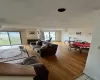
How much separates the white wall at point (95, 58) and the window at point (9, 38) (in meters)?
8.50

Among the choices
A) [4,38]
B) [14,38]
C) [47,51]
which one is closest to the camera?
[47,51]

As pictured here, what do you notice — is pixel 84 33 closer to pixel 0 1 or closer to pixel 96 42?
pixel 96 42

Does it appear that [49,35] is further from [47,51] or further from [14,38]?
[47,51]

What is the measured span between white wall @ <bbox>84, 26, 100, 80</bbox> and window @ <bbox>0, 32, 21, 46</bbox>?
27.9ft

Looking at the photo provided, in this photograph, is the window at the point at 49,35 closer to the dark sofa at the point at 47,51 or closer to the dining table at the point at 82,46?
the dining table at the point at 82,46

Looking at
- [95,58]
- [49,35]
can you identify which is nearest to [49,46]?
[95,58]

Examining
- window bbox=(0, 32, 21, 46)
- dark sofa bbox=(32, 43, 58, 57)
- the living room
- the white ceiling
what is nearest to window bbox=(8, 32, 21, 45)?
window bbox=(0, 32, 21, 46)

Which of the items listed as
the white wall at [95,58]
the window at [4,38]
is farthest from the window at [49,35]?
the white wall at [95,58]

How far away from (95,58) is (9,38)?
888 centimetres

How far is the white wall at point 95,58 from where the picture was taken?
2.11m

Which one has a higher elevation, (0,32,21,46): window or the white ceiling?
the white ceiling

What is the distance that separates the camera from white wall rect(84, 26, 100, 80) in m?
2.11

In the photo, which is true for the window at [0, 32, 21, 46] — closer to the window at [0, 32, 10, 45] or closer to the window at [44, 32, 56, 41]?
the window at [0, 32, 10, 45]

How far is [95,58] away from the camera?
222cm
